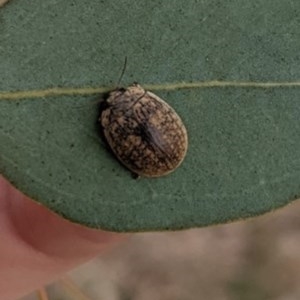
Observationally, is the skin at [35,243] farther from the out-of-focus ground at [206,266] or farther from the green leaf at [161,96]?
the out-of-focus ground at [206,266]

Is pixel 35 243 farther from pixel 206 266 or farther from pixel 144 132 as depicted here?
pixel 206 266

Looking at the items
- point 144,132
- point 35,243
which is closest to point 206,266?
point 35,243

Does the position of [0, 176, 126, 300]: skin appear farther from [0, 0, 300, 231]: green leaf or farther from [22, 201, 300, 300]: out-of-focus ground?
[22, 201, 300, 300]: out-of-focus ground

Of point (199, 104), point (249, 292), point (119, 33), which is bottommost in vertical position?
point (249, 292)

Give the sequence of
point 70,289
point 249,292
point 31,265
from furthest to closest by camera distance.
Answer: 1. point 249,292
2. point 31,265
3. point 70,289

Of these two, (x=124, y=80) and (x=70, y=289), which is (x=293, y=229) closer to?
(x=70, y=289)

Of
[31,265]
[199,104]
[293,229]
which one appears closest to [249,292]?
[293,229]
